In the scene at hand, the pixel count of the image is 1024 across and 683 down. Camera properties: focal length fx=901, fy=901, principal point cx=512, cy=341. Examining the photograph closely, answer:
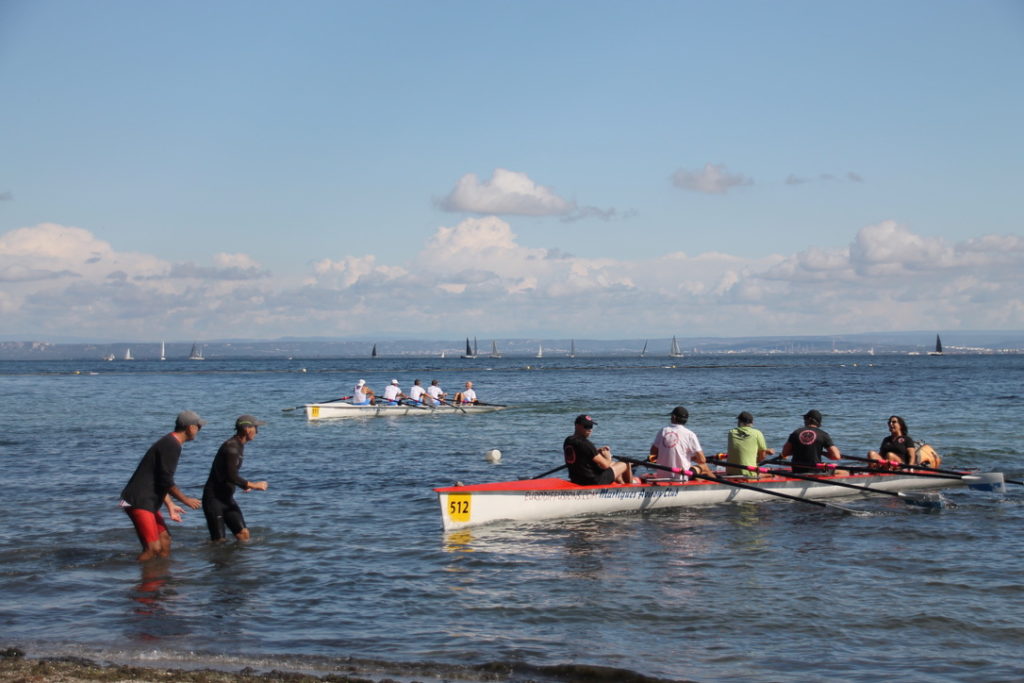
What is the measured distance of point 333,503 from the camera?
1656 cm

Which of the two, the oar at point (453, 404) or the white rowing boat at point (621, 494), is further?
the oar at point (453, 404)

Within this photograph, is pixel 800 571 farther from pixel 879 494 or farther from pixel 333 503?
pixel 333 503

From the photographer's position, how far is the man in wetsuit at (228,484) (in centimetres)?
1170

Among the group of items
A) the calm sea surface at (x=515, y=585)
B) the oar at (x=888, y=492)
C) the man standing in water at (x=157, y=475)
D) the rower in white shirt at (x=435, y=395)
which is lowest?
the calm sea surface at (x=515, y=585)

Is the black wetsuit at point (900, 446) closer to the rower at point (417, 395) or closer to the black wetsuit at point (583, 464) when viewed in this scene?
the black wetsuit at point (583, 464)

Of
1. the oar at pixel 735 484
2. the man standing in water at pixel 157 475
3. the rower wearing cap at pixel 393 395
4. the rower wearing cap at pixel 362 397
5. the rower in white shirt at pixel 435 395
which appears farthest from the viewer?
the rower in white shirt at pixel 435 395

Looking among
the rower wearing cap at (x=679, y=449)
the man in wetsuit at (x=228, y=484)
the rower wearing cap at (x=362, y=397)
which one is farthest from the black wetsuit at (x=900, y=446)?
the rower wearing cap at (x=362, y=397)

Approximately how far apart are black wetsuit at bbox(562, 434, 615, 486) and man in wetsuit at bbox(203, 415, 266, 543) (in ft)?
18.0

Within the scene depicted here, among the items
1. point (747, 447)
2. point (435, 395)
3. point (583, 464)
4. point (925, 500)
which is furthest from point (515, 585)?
point (435, 395)

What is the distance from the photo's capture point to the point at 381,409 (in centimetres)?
3862

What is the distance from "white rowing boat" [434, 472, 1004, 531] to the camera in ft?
45.6

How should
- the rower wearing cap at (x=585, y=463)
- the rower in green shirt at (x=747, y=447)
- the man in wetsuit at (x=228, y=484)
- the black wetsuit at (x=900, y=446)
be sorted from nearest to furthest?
the man in wetsuit at (x=228, y=484), the rower wearing cap at (x=585, y=463), the rower in green shirt at (x=747, y=447), the black wetsuit at (x=900, y=446)

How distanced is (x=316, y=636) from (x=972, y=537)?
9.93 metres

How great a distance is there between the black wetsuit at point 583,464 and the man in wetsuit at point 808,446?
4.40 meters
